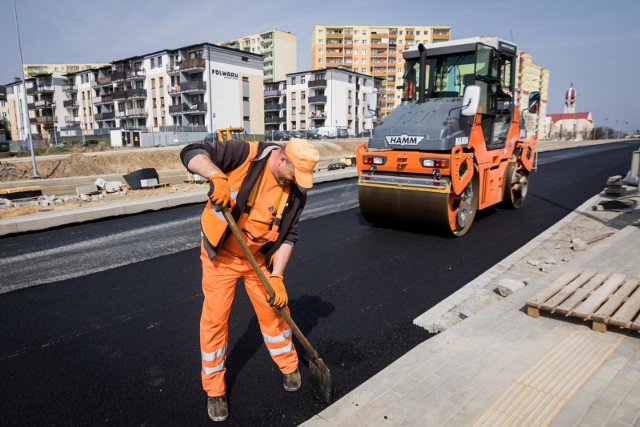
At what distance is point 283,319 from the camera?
9.70 feet

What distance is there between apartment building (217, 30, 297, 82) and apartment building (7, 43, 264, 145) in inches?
1428

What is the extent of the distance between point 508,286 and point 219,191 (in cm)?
358

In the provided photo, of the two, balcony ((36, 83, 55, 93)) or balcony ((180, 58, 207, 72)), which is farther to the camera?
balcony ((36, 83, 55, 93))

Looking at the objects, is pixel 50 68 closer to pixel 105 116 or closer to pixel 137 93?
pixel 105 116

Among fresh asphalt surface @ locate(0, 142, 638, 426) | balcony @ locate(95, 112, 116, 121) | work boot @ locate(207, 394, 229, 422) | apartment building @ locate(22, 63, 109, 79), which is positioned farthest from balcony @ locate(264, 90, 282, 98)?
work boot @ locate(207, 394, 229, 422)

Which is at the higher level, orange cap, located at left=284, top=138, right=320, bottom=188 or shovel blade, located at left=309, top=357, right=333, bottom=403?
orange cap, located at left=284, top=138, right=320, bottom=188

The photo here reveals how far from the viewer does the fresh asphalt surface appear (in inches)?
114

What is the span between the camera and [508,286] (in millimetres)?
4695

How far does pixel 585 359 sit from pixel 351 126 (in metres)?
69.7

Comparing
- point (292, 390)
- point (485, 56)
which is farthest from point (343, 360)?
point (485, 56)

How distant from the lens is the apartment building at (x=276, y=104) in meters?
73.1

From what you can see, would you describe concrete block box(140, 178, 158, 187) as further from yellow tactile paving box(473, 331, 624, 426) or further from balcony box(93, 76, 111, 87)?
balcony box(93, 76, 111, 87)

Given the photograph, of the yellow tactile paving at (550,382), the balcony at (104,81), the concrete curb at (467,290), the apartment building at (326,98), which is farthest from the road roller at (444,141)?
the balcony at (104,81)

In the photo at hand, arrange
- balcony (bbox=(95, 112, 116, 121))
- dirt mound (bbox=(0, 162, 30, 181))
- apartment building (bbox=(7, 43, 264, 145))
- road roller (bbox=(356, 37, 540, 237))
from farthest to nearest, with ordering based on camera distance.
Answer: balcony (bbox=(95, 112, 116, 121)), apartment building (bbox=(7, 43, 264, 145)), dirt mound (bbox=(0, 162, 30, 181)), road roller (bbox=(356, 37, 540, 237))
